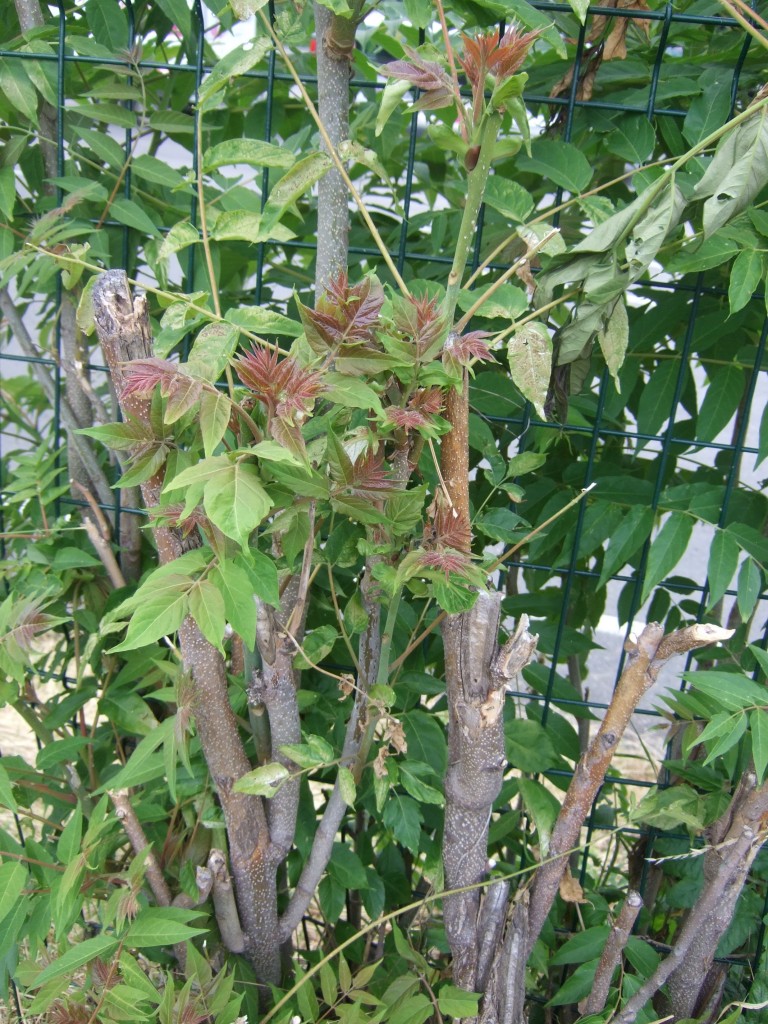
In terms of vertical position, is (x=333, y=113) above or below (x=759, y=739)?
above

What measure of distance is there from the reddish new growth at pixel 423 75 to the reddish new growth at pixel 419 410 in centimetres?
29

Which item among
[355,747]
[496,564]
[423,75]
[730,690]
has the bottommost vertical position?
[355,747]

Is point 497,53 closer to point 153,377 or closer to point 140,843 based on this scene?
point 153,377

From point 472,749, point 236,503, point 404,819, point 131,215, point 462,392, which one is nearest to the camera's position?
point 236,503

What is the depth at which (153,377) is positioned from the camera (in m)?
0.87

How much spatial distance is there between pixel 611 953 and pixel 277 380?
908mm

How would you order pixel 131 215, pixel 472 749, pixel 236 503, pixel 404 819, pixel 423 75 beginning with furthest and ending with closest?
pixel 131 215 < pixel 404 819 < pixel 472 749 < pixel 423 75 < pixel 236 503

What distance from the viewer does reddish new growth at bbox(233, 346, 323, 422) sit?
88 centimetres

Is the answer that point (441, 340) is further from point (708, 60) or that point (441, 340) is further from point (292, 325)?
point (708, 60)

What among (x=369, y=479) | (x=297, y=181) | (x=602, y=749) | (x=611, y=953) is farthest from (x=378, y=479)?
(x=611, y=953)

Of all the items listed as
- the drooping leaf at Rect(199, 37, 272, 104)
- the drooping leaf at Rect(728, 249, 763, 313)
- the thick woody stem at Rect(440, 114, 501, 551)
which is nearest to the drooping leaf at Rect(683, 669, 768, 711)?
the thick woody stem at Rect(440, 114, 501, 551)

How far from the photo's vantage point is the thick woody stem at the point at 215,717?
1046mm

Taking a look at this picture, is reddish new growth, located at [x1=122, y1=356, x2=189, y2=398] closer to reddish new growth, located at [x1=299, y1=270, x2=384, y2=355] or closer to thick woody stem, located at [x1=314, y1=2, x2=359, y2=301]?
reddish new growth, located at [x1=299, y1=270, x2=384, y2=355]

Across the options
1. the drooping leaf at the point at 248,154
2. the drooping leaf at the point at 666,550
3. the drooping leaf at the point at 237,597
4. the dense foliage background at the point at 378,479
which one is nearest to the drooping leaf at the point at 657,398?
the dense foliage background at the point at 378,479
